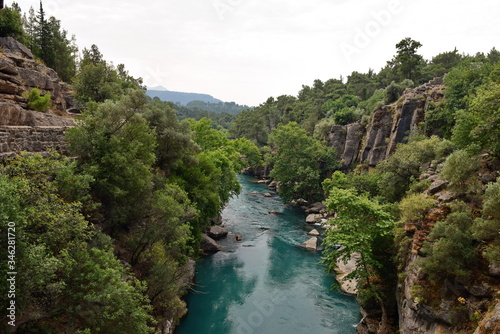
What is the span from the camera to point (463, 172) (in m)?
16.5

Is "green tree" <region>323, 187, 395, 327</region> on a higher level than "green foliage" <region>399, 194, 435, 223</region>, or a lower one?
lower

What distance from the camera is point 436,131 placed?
32.8 metres

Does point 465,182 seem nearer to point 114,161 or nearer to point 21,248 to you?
point 114,161

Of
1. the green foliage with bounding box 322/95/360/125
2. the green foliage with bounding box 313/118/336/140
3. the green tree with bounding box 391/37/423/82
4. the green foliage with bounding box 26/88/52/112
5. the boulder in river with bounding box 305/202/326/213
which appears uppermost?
the green tree with bounding box 391/37/423/82

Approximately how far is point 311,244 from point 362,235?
1422cm

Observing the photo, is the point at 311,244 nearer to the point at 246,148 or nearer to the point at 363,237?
the point at 363,237

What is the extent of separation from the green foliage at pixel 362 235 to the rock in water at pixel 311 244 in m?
10.6

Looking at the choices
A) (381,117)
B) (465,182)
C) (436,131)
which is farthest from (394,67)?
(465,182)

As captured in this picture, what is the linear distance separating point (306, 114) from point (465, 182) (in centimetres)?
6229

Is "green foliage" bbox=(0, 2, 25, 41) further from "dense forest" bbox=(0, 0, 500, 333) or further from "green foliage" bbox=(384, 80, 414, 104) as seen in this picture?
"green foliage" bbox=(384, 80, 414, 104)

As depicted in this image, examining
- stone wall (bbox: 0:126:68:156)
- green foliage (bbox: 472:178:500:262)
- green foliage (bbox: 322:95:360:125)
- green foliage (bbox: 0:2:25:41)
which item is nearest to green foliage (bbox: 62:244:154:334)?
stone wall (bbox: 0:126:68:156)

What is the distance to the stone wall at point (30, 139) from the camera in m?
12.2

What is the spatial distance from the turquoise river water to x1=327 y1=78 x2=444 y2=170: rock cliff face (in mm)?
16212

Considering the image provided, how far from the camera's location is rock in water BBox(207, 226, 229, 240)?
30875 millimetres
